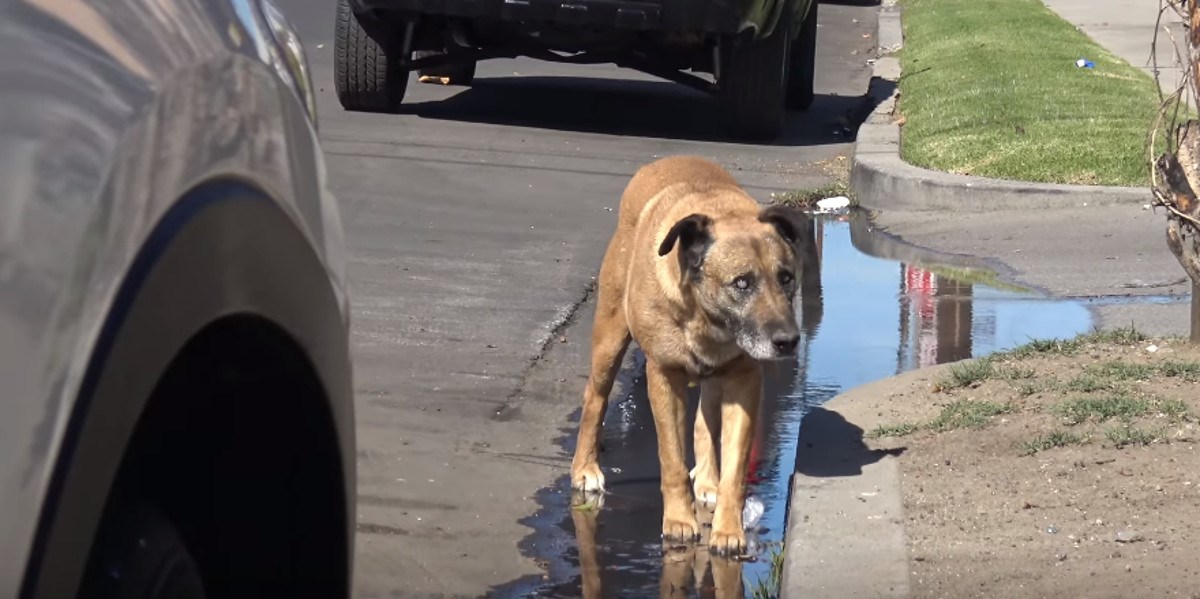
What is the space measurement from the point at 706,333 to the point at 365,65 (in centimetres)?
779

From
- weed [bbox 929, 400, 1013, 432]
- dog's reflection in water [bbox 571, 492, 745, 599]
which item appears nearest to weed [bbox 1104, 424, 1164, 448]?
weed [bbox 929, 400, 1013, 432]

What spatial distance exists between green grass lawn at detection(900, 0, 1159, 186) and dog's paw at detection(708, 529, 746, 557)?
5927mm

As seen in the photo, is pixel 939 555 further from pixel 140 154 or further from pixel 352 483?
pixel 140 154

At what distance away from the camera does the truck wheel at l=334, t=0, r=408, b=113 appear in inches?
496

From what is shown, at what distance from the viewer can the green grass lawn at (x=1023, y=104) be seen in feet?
36.1

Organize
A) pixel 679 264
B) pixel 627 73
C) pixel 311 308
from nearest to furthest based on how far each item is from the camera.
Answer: pixel 311 308, pixel 679 264, pixel 627 73

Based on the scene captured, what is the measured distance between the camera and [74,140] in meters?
1.86

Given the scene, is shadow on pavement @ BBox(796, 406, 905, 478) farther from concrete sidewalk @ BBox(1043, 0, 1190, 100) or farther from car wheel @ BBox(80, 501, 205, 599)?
concrete sidewalk @ BBox(1043, 0, 1190, 100)

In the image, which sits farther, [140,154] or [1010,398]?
[1010,398]

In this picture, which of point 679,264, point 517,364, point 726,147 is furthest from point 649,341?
point 726,147

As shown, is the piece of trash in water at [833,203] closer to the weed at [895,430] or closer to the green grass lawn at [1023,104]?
the green grass lawn at [1023,104]

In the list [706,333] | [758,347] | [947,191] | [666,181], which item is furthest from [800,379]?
[947,191]

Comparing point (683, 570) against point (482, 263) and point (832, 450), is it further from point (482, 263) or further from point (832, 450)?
point (482, 263)

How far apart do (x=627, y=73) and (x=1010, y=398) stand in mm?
11396
